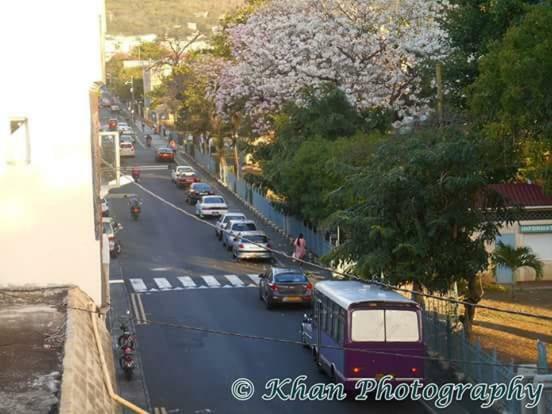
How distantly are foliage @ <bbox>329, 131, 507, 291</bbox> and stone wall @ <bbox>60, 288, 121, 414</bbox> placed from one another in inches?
561

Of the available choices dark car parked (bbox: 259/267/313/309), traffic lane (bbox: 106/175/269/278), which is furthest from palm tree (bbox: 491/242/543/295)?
traffic lane (bbox: 106/175/269/278)

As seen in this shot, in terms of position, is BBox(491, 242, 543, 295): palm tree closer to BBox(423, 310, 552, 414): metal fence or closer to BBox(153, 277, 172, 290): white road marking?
BBox(423, 310, 552, 414): metal fence

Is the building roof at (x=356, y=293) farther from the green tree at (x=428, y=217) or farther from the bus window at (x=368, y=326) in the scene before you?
the green tree at (x=428, y=217)

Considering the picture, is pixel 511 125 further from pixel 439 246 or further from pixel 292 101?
pixel 292 101

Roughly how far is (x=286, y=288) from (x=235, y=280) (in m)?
6.78

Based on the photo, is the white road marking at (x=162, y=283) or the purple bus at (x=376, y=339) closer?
the purple bus at (x=376, y=339)

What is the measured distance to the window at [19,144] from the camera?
550 inches

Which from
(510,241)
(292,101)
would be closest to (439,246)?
(510,241)

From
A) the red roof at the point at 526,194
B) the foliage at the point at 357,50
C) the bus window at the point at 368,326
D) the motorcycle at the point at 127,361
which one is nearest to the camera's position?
the bus window at the point at 368,326

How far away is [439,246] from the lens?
25859mm

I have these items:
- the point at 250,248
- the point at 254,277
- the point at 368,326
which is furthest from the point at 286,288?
the point at 368,326

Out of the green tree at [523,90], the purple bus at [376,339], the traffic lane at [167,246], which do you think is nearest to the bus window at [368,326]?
the purple bus at [376,339]

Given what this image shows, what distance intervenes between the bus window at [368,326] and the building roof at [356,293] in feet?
0.87

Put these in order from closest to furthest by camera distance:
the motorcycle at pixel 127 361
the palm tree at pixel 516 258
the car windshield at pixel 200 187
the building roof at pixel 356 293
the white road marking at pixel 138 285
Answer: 1. the building roof at pixel 356 293
2. the motorcycle at pixel 127 361
3. the palm tree at pixel 516 258
4. the white road marking at pixel 138 285
5. the car windshield at pixel 200 187
